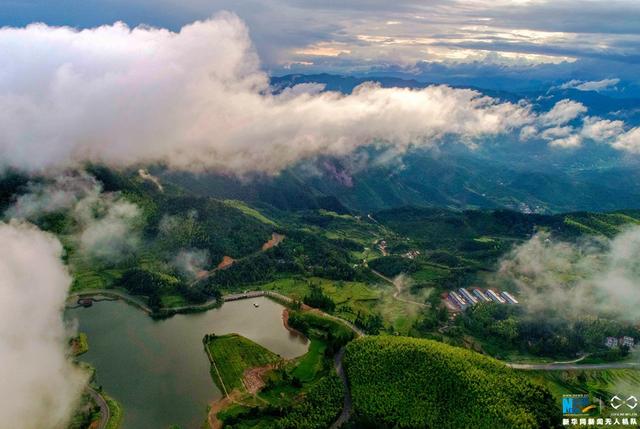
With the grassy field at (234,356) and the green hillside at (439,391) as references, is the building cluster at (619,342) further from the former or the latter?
the grassy field at (234,356)

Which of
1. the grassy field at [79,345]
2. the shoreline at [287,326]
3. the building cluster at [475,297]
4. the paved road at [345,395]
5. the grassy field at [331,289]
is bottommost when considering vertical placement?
the building cluster at [475,297]

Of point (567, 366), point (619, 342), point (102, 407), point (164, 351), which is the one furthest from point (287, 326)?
point (619, 342)

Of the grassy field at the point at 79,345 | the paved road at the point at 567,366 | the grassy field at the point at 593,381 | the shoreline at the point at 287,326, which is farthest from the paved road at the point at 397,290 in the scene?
the grassy field at the point at 79,345

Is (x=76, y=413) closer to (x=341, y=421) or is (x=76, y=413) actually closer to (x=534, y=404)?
(x=341, y=421)

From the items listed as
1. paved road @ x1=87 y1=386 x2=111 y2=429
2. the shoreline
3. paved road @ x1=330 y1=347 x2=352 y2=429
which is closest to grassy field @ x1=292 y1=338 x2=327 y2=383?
paved road @ x1=330 y1=347 x2=352 y2=429

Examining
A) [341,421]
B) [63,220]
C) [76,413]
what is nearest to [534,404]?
[341,421]

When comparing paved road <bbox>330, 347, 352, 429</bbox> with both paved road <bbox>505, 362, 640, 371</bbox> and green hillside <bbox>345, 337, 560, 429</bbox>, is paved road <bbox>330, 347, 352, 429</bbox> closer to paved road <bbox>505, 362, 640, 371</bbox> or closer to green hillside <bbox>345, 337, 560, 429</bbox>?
green hillside <bbox>345, 337, 560, 429</bbox>
